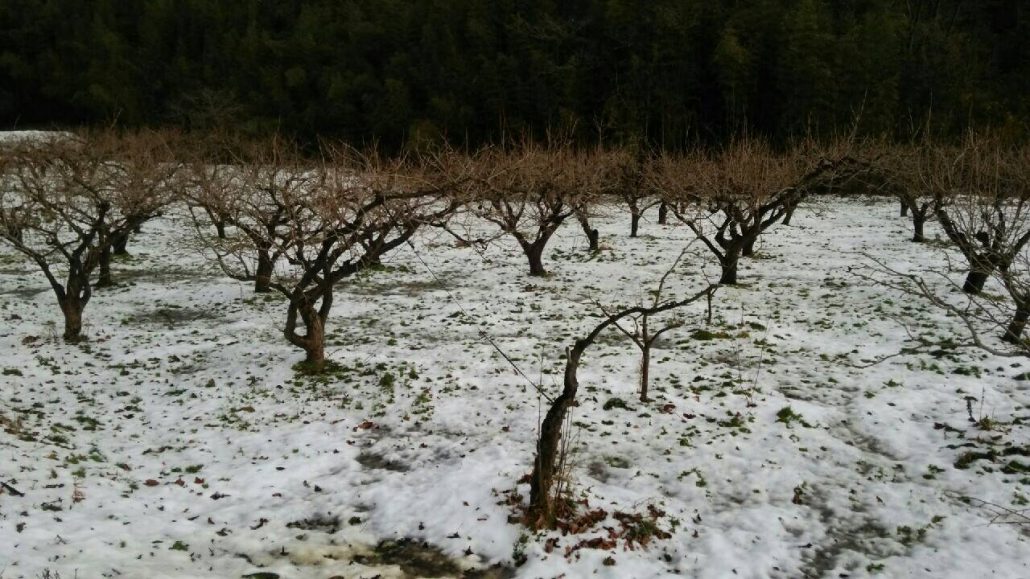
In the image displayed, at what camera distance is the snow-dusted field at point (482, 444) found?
7113 millimetres

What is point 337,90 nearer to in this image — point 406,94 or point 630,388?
point 406,94

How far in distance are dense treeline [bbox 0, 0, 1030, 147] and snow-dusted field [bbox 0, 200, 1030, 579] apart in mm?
25998

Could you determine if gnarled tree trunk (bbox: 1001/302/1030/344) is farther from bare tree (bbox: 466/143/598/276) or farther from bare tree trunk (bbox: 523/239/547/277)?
bare tree trunk (bbox: 523/239/547/277)

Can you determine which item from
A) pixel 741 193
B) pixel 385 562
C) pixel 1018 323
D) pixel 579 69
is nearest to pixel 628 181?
pixel 741 193

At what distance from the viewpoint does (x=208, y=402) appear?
473 inches

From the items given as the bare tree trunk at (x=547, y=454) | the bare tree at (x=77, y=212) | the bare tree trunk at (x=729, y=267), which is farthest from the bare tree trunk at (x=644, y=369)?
the bare tree at (x=77, y=212)

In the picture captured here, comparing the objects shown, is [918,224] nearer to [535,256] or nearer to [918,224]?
[918,224]

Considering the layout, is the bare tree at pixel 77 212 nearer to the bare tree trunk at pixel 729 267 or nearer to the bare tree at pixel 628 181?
the bare tree trunk at pixel 729 267

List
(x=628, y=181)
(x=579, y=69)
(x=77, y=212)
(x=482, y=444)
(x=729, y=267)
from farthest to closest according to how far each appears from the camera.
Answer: (x=579, y=69) < (x=628, y=181) < (x=729, y=267) < (x=77, y=212) < (x=482, y=444)

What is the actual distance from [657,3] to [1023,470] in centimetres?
4873

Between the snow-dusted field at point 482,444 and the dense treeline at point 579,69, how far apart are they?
25998mm

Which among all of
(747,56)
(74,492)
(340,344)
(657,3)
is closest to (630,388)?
(340,344)

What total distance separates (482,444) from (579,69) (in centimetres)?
4619

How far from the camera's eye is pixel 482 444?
9914 millimetres
